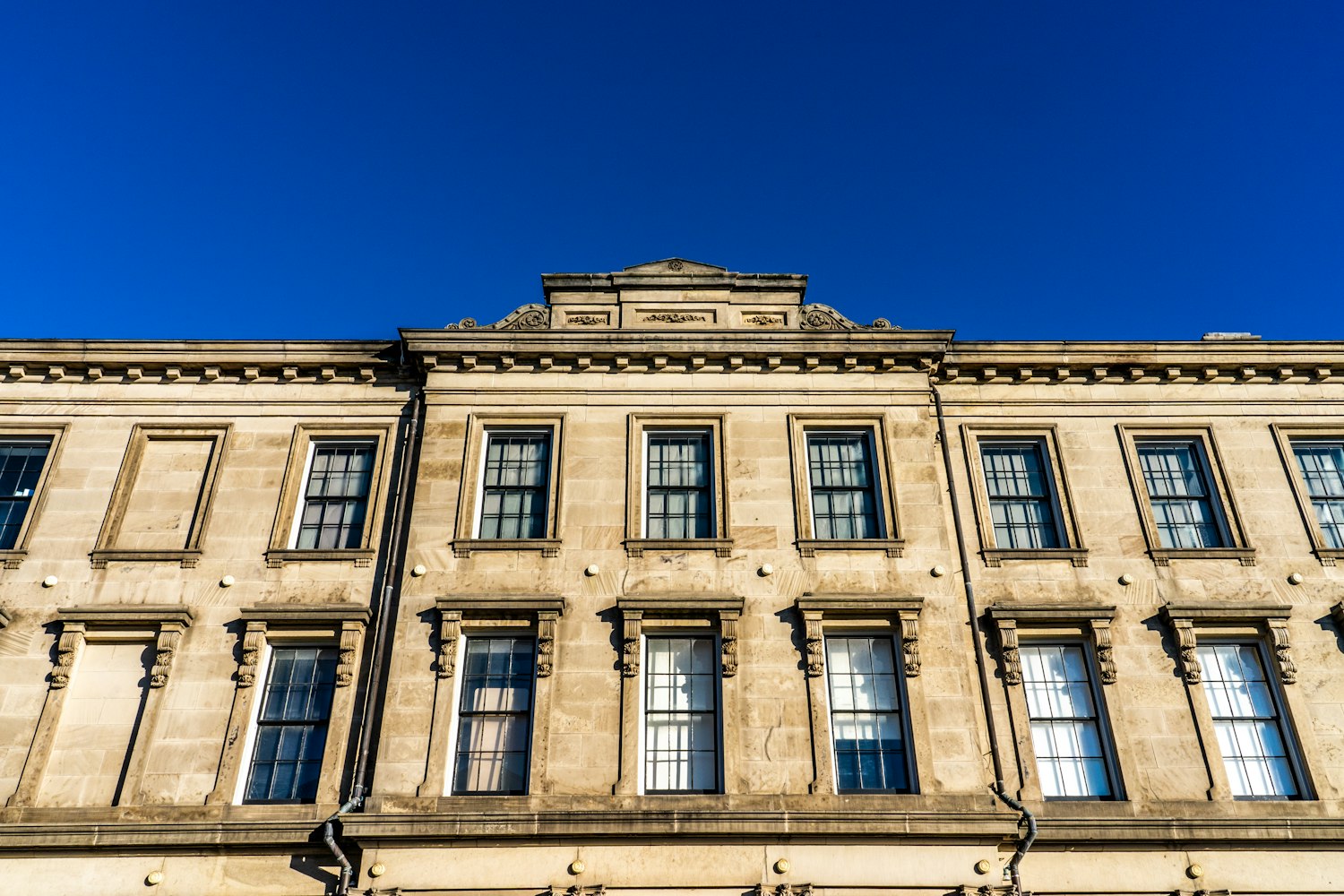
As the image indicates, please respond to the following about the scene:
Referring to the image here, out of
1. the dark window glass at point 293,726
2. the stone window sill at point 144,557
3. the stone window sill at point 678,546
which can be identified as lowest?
the dark window glass at point 293,726

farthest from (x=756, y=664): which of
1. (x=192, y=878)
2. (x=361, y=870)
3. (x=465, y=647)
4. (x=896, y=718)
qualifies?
(x=192, y=878)

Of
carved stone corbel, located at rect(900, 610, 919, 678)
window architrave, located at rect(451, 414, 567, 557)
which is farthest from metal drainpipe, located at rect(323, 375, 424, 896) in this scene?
carved stone corbel, located at rect(900, 610, 919, 678)

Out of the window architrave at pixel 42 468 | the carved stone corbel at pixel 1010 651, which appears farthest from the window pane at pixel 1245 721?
the window architrave at pixel 42 468

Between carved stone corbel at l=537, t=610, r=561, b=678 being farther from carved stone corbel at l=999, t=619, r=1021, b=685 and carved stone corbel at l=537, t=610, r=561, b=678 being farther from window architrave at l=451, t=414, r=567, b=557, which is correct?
carved stone corbel at l=999, t=619, r=1021, b=685

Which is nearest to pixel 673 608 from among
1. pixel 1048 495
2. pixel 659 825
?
pixel 659 825

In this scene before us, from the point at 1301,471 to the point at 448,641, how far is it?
1507 centimetres

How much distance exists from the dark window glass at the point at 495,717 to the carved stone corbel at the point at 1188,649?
32.7 feet

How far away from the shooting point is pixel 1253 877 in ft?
43.7

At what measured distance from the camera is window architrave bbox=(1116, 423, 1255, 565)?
16.0 m

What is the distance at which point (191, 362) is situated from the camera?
17656mm

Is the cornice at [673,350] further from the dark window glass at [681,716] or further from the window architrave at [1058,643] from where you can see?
the dark window glass at [681,716]

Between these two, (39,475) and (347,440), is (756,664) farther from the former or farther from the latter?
(39,475)

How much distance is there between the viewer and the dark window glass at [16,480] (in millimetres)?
16297

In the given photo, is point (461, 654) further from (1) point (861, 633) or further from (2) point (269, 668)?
(1) point (861, 633)
